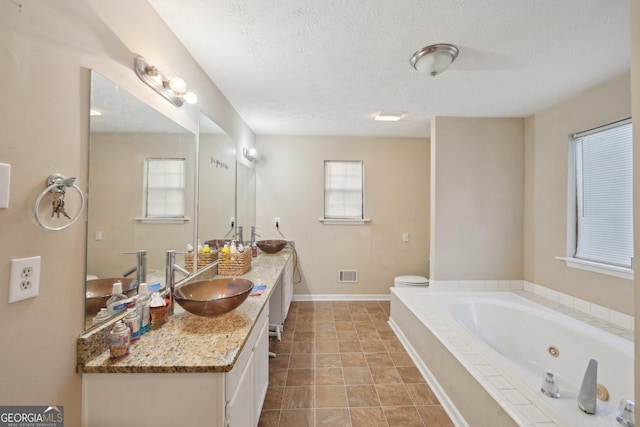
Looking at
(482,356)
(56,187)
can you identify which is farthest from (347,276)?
(56,187)

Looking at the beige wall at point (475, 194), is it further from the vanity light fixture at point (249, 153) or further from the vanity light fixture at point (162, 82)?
the vanity light fixture at point (162, 82)

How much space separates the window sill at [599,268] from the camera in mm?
1948

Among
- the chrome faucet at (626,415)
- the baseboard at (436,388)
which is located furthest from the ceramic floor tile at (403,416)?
the chrome faucet at (626,415)

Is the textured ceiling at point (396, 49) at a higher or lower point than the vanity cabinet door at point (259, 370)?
higher

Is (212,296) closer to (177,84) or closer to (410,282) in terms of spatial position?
(177,84)

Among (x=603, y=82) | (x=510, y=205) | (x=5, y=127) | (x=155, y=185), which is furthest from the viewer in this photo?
(x=510, y=205)

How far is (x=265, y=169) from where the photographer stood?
12.1ft

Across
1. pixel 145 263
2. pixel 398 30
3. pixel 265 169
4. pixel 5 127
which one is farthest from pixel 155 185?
pixel 265 169

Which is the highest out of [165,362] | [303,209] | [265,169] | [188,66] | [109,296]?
[188,66]

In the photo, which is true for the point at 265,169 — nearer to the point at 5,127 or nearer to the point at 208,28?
the point at 208,28

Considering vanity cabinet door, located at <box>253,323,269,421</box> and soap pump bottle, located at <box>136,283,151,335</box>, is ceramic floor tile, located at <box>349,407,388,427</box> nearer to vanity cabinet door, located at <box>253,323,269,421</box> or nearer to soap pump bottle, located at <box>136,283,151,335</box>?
vanity cabinet door, located at <box>253,323,269,421</box>

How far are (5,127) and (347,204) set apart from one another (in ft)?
11.0

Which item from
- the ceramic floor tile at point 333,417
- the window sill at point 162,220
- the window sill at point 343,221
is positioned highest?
the window sill at point 162,220

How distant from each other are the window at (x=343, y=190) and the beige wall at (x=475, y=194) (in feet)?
3.73
